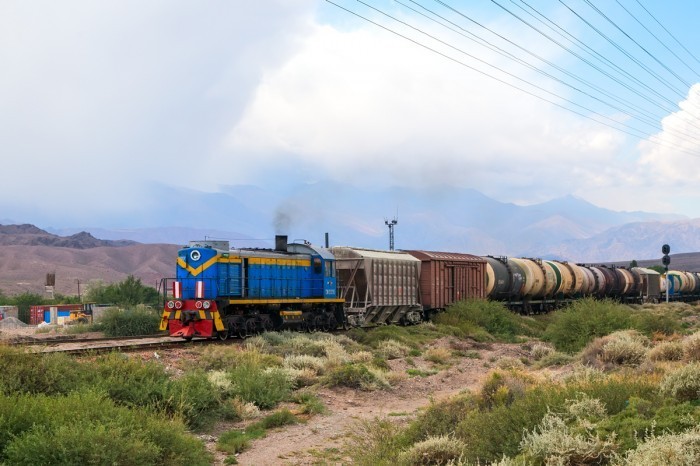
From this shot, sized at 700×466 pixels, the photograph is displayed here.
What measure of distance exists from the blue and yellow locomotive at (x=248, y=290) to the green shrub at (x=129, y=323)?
5428mm

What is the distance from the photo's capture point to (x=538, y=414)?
868cm

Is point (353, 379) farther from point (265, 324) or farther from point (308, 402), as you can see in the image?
point (265, 324)

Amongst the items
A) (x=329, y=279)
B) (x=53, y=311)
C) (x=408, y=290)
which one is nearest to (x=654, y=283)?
(x=408, y=290)

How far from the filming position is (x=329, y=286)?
28.6 meters

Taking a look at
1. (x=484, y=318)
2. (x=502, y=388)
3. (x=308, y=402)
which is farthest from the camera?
(x=484, y=318)

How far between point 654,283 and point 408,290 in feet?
115

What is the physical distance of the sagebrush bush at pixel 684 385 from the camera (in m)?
9.04

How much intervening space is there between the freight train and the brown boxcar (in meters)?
0.05

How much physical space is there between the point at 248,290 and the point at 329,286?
4.49 meters

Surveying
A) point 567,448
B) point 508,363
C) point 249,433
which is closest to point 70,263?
point 508,363

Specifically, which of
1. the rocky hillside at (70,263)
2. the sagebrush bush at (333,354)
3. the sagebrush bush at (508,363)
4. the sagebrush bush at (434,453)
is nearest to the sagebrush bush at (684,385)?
the sagebrush bush at (434,453)

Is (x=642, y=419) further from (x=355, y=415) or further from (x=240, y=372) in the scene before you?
(x=240, y=372)

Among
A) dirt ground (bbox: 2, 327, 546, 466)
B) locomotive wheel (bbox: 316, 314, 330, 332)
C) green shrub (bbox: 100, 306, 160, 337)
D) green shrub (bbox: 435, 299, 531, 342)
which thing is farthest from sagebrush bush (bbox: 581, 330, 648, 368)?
green shrub (bbox: 100, 306, 160, 337)

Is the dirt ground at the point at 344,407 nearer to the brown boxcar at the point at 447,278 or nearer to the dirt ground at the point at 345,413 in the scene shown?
the dirt ground at the point at 345,413
